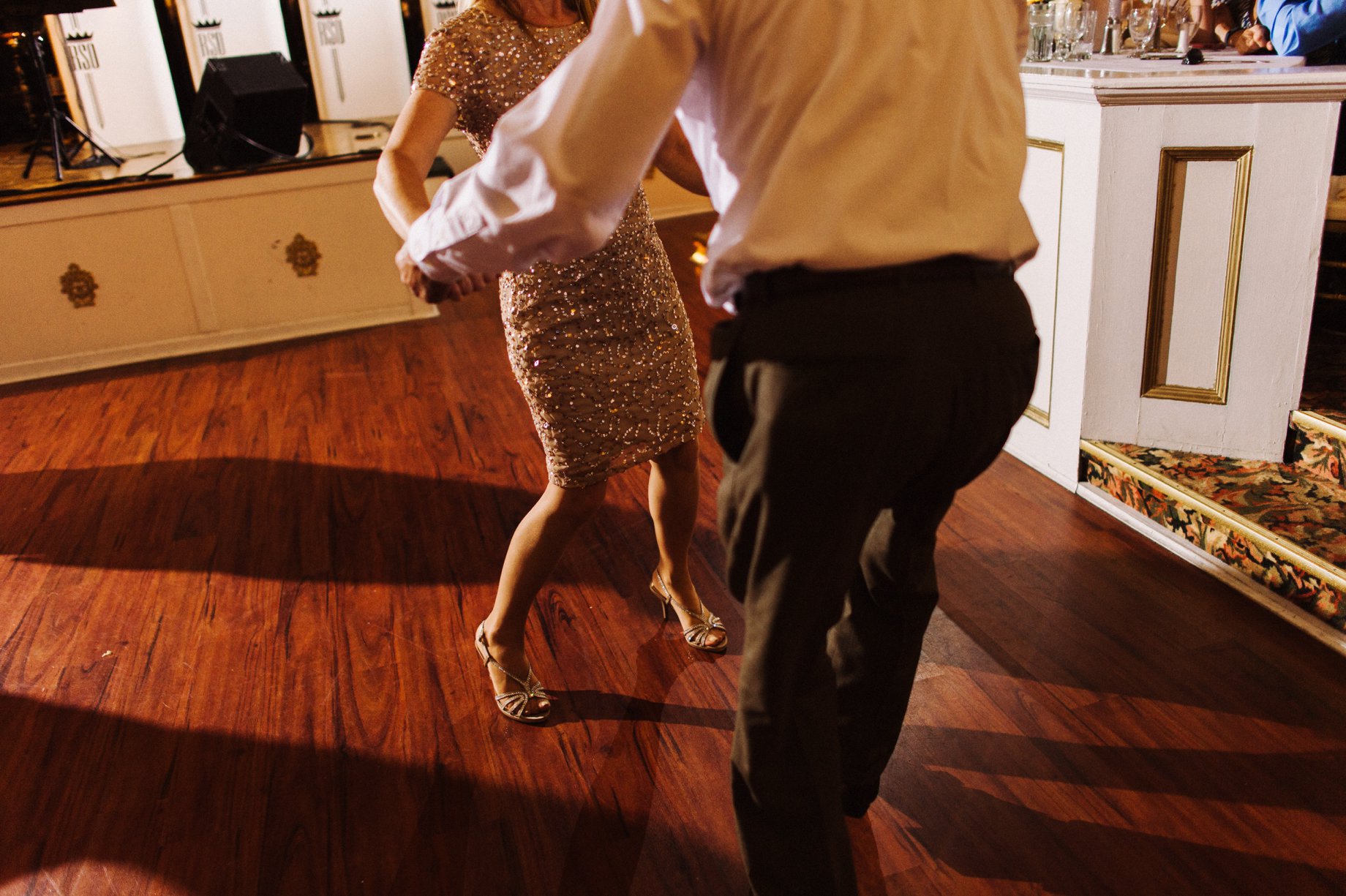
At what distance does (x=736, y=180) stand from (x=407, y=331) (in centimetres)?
353

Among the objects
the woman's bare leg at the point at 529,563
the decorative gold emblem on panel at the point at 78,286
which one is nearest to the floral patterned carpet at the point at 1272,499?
the woman's bare leg at the point at 529,563

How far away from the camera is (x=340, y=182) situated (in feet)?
13.7

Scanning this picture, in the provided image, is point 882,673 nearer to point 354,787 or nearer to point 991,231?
point 991,231

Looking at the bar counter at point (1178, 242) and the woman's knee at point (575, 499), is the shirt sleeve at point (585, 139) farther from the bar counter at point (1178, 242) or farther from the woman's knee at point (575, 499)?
the bar counter at point (1178, 242)

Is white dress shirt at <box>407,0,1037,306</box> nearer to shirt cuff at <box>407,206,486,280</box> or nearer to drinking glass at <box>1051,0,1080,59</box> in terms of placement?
shirt cuff at <box>407,206,486,280</box>

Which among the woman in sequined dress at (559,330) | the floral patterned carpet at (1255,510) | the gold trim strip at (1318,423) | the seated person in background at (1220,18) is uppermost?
the seated person in background at (1220,18)

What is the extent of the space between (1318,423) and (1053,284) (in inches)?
25.9

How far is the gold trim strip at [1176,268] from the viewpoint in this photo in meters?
2.13

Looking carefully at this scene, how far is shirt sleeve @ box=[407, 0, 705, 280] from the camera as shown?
0.92 metres

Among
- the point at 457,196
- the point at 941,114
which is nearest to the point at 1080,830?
the point at 941,114

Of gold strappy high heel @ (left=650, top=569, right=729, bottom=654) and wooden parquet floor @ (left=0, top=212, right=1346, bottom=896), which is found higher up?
gold strappy high heel @ (left=650, top=569, right=729, bottom=654)

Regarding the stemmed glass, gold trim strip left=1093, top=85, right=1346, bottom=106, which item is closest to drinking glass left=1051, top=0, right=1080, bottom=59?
the stemmed glass

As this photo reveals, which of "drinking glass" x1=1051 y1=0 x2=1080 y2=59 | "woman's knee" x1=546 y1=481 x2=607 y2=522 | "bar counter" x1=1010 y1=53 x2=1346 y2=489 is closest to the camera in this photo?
"woman's knee" x1=546 y1=481 x2=607 y2=522

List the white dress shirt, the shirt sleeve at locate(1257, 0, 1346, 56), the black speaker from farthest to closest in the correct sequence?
the black speaker, the shirt sleeve at locate(1257, 0, 1346, 56), the white dress shirt
